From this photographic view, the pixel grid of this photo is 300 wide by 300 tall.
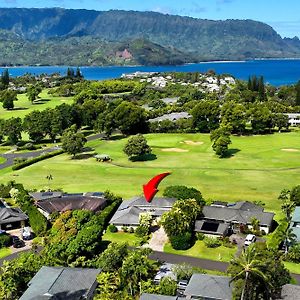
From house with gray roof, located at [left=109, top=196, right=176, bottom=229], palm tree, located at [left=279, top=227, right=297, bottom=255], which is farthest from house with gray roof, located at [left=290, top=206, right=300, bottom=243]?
house with gray roof, located at [left=109, top=196, right=176, bottom=229]

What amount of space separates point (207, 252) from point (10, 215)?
76.4 feet

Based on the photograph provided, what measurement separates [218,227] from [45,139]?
216 feet

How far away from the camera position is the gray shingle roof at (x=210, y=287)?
3425cm

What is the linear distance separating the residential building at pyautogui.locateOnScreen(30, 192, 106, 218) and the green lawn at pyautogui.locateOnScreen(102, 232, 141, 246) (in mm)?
4797

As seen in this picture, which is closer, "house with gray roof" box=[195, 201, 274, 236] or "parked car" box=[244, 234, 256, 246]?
"parked car" box=[244, 234, 256, 246]

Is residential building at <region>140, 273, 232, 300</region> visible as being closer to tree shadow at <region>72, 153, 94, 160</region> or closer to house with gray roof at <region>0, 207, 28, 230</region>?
house with gray roof at <region>0, 207, 28, 230</region>

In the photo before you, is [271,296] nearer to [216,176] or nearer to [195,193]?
[195,193]

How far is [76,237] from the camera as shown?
143ft

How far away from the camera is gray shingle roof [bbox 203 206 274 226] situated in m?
50.5

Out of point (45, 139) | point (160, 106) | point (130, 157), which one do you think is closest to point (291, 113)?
point (160, 106)

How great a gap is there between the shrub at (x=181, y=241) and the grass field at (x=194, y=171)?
50.0 feet

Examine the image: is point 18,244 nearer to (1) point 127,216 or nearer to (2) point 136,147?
(1) point 127,216

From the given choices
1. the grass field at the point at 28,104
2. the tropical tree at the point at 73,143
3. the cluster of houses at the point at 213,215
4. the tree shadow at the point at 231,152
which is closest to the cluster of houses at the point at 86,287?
the cluster of houses at the point at 213,215

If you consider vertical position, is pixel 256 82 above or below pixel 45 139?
above
